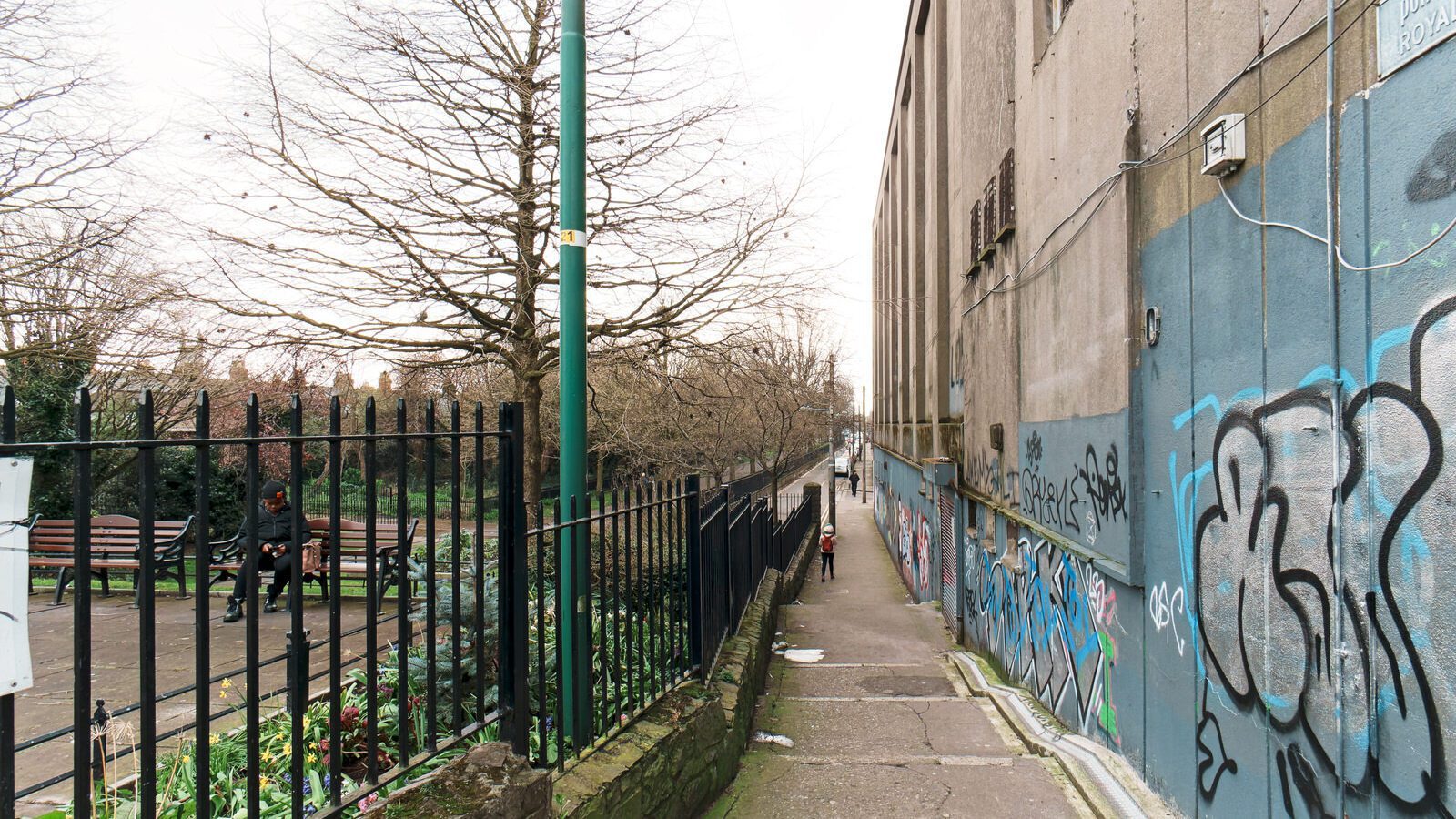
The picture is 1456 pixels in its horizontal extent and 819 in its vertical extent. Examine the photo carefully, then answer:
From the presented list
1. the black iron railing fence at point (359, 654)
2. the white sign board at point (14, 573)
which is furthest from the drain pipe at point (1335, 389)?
the white sign board at point (14, 573)

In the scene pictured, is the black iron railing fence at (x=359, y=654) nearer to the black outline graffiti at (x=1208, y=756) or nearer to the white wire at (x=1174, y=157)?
the black outline graffiti at (x=1208, y=756)

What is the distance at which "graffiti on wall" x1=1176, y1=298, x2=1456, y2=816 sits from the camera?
245cm

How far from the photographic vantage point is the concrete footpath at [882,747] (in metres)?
4.69

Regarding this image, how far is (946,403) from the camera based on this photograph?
13.6 m

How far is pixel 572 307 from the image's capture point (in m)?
4.14

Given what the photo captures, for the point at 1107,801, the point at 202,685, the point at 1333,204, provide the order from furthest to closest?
the point at 1107,801
the point at 1333,204
the point at 202,685

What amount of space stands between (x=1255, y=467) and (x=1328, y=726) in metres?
1.01

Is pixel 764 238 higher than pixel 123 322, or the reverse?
pixel 764 238

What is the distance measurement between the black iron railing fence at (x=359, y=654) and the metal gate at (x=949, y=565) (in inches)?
221

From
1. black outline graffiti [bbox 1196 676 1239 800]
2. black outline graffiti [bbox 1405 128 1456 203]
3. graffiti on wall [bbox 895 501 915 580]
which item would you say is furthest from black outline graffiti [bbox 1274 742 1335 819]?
graffiti on wall [bbox 895 501 915 580]

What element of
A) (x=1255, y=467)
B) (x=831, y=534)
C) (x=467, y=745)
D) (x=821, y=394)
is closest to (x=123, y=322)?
(x=467, y=745)

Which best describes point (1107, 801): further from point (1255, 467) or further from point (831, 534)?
point (831, 534)

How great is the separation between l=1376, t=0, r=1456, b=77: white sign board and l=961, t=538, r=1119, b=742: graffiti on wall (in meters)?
3.60

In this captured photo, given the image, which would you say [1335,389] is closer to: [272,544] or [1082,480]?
[1082,480]
